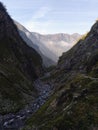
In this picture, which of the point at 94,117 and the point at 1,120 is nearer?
the point at 94,117

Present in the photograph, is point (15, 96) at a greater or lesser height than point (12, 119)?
greater

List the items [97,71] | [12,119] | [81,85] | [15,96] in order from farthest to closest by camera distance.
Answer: [15,96], [97,71], [12,119], [81,85]

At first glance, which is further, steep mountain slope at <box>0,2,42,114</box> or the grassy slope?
steep mountain slope at <box>0,2,42,114</box>

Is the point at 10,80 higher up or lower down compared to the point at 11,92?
higher up

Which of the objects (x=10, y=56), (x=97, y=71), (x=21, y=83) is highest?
(x=10, y=56)

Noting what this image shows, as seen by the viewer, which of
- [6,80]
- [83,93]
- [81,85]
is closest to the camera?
[83,93]

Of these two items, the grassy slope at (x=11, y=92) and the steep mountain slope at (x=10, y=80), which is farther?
the steep mountain slope at (x=10, y=80)

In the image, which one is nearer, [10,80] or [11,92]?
[11,92]

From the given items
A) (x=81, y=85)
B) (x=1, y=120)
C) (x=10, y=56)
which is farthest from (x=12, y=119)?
(x=10, y=56)

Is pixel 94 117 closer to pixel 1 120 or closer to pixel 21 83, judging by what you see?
pixel 1 120

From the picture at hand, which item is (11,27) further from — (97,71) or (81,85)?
(81,85)
